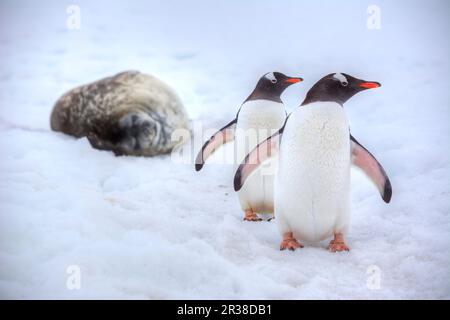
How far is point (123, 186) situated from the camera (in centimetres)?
236

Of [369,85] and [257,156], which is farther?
[257,156]

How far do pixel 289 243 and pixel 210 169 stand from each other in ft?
3.82

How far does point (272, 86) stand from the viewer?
6.29 ft

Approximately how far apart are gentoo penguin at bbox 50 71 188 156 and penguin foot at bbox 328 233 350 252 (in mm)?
1647

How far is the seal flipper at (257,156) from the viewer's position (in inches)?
64.6

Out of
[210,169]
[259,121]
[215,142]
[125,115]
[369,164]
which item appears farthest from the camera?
[125,115]

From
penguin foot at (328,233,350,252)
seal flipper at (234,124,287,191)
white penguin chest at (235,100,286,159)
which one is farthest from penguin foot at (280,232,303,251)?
white penguin chest at (235,100,286,159)

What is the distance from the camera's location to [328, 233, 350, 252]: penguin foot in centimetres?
156

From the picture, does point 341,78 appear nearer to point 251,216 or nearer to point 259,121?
point 259,121

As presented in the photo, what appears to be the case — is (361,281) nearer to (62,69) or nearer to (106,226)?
(106,226)

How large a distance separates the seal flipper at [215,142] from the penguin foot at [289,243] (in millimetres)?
541

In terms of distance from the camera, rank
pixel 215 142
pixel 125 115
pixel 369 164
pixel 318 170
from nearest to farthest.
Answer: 1. pixel 318 170
2. pixel 369 164
3. pixel 215 142
4. pixel 125 115

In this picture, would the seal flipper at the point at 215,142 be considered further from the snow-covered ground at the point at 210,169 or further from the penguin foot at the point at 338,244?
the penguin foot at the point at 338,244

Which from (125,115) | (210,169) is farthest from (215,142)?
(125,115)
